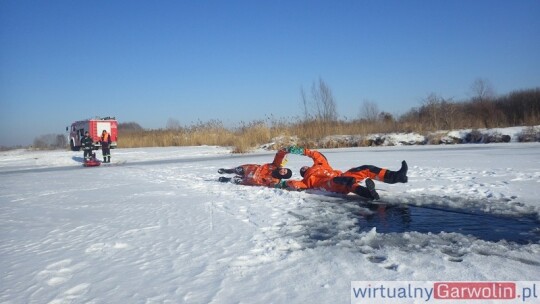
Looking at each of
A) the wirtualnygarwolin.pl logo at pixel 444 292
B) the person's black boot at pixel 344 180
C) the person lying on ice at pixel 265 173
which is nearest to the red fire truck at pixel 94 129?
the person lying on ice at pixel 265 173

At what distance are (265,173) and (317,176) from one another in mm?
1332

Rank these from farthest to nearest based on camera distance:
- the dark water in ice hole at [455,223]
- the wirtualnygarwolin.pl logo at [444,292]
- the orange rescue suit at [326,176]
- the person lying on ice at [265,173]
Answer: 1. the person lying on ice at [265,173]
2. the orange rescue suit at [326,176]
3. the dark water in ice hole at [455,223]
4. the wirtualnygarwolin.pl logo at [444,292]

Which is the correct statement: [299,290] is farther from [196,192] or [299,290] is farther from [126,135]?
[126,135]

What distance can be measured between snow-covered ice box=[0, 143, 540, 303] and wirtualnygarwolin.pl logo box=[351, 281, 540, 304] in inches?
3.7

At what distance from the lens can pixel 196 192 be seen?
741 centimetres

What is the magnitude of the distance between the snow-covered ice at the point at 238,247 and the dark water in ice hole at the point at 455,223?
6.9 inches

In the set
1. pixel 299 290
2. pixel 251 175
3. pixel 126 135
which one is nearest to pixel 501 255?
pixel 299 290

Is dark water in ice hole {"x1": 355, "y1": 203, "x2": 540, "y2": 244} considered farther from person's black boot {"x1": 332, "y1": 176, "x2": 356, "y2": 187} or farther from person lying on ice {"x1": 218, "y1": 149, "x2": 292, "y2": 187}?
person lying on ice {"x1": 218, "y1": 149, "x2": 292, "y2": 187}

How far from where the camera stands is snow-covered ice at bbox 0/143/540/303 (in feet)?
9.38

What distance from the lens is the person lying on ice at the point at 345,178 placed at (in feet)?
19.1

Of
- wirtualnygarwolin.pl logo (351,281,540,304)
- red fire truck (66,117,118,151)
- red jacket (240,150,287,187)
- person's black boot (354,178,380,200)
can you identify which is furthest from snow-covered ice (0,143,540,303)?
red fire truck (66,117,118,151)

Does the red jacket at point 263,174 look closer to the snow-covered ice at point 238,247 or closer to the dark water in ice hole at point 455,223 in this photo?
the snow-covered ice at point 238,247

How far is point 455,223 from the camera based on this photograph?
4500 millimetres

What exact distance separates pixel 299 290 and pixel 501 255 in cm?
184
